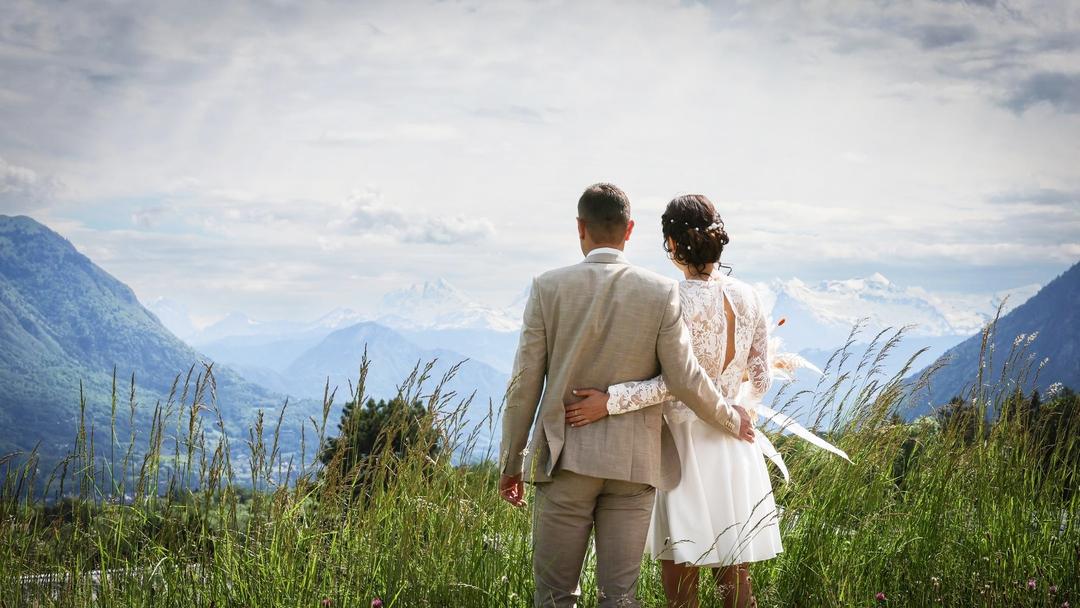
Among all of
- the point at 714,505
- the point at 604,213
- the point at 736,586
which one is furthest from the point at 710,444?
the point at 604,213

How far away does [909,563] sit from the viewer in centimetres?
361

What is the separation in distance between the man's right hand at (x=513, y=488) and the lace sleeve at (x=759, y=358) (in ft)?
3.42

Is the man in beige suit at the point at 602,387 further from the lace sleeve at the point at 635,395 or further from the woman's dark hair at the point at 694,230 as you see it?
the woman's dark hair at the point at 694,230

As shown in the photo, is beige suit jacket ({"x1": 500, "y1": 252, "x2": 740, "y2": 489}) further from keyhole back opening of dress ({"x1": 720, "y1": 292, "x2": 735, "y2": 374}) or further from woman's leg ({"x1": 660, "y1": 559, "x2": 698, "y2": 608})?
woman's leg ({"x1": 660, "y1": 559, "x2": 698, "y2": 608})

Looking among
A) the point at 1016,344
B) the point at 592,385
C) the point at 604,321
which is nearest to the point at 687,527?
the point at 592,385

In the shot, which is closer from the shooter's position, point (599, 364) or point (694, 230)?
point (599, 364)

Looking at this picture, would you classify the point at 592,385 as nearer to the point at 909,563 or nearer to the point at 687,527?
the point at 687,527

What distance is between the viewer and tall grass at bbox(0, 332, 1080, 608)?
285 cm

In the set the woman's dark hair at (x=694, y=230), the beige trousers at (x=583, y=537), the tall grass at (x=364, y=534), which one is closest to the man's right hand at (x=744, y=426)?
the tall grass at (x=364, y=534)

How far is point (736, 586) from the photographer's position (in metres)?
3.07

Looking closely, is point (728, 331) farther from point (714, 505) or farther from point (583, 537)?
point (583, 537)

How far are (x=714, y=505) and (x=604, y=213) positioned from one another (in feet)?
3.96

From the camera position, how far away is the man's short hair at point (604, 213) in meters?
2.98

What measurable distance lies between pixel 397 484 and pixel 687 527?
1.16 metres
